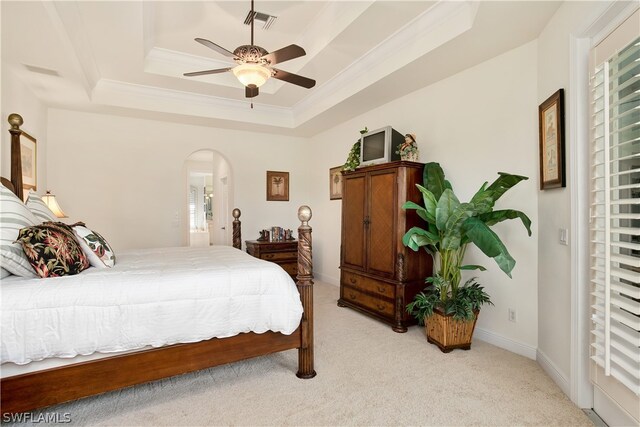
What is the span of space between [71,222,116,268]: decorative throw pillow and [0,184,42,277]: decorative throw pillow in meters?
0.30

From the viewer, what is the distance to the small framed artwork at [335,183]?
17.0 ft

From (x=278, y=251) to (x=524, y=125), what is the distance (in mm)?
3692

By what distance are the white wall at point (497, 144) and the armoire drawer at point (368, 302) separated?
88 cm

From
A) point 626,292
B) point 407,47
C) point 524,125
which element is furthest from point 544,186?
point 407,47

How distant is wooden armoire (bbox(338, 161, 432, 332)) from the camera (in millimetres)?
3291

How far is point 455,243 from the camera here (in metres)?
2.72

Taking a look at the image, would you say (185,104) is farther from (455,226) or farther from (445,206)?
(455,226)

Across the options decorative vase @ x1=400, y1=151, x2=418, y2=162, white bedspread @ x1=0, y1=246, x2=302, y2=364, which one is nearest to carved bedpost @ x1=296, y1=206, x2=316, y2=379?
white bedspread @ x1=0, y1=246, x2=302, y2=364

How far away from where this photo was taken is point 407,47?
312 centimetres

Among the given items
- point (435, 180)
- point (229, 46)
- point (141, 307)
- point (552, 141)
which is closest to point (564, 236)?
point (552, 141)

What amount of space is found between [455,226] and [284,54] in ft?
6.41

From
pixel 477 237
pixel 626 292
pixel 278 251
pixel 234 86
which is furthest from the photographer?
pixel 278 251

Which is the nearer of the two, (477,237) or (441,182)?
(477,237)

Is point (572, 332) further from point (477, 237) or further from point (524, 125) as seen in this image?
point (524, 125)
